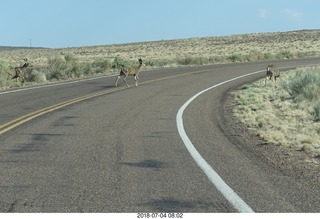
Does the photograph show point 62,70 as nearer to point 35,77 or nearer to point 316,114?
point 35,77

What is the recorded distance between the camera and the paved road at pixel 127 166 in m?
5.78

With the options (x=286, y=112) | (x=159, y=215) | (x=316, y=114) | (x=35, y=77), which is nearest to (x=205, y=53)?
(x=35, y=77)

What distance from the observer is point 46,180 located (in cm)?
683

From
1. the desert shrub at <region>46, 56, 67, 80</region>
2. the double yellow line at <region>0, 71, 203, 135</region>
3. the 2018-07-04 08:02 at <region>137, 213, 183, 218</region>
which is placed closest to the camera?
the 2018-07-04 08:02 at <region>137, 213, 183, 218</region>

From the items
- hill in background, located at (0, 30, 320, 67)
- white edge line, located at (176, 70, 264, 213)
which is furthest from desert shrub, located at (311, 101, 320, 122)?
hill in background, located at (0, 30, 320, 67)

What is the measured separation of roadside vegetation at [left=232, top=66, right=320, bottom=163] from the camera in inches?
404

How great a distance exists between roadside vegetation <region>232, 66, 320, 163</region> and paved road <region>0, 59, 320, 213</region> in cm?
103

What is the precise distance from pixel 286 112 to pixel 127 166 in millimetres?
8965

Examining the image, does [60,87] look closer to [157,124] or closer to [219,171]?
[157,124]

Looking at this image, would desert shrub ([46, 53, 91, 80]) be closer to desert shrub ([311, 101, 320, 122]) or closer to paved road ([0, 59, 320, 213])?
paved road ([0, 59, 320, 213])

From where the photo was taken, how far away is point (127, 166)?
761 cm

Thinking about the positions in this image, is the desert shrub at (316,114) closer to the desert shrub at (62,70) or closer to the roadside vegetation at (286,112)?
the roadside vegetation at (286,112)

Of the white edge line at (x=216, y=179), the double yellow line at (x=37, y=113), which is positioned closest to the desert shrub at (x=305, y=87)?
the double yellow line at (x=37, y=113)

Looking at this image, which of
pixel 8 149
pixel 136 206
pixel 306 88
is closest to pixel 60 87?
pixel 306 88
